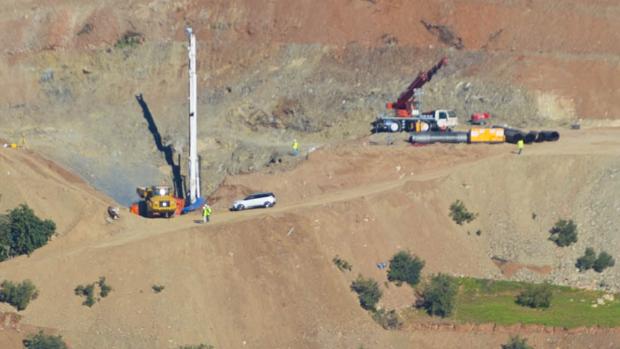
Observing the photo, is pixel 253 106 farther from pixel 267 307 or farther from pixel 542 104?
pixel 267 307

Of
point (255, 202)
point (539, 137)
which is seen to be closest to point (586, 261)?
point (539, 137)

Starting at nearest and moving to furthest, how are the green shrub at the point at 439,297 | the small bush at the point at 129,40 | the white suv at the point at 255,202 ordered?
the green shrub at the point at 439,297 < the white suv at the point at 255,202 < the small bush at the point at 129,40

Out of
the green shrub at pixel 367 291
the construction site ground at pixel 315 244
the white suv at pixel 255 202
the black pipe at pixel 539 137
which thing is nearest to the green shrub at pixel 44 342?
the construction site ground at pixel 315 244

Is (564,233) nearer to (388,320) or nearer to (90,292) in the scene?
(388,320)

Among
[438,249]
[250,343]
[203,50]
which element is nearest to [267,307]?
[250,343]

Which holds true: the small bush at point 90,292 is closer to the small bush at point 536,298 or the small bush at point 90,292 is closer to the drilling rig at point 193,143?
the drilling rig at point 193,143

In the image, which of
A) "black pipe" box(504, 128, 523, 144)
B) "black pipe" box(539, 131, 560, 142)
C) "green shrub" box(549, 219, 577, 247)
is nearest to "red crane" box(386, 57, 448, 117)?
"black pipe" box(504, 128, 523, 144)
